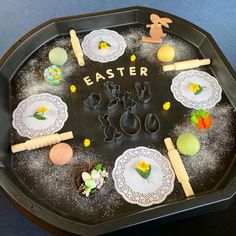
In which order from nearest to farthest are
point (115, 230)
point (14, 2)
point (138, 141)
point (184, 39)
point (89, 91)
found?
point (115, 230), point (138, 141), point (89, 91), point (184, 39), point (14, 2)

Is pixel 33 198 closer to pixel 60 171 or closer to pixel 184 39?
pixel 60 171

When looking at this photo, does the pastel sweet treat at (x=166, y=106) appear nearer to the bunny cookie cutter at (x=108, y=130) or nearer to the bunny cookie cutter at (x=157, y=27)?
the bunny cookie cutter at (x=108, y=130)

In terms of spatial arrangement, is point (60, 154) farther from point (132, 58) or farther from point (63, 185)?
point (132, 58)

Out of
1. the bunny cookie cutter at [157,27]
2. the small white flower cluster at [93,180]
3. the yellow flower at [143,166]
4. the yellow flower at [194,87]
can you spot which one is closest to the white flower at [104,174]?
the small white flower cluster at [93,180]

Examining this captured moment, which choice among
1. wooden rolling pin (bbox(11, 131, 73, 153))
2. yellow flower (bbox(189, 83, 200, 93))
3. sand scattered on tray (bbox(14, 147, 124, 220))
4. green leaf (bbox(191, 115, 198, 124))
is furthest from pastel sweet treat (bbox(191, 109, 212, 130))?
wooden rolling pin (bbox(11, 131, 73, 153))

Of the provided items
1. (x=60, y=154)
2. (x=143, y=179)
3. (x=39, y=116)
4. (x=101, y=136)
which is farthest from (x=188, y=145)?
(x=39, y=116)

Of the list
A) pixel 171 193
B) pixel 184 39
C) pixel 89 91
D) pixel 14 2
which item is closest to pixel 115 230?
pixel 171 193
